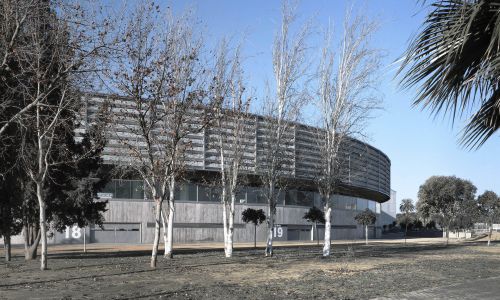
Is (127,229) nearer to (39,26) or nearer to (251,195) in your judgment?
(251,195)

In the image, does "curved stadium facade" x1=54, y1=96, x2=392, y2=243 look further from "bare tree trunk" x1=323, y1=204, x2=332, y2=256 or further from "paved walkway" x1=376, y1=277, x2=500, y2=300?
"paved walkway" x1=376, y1=277, x2=500, y2=300

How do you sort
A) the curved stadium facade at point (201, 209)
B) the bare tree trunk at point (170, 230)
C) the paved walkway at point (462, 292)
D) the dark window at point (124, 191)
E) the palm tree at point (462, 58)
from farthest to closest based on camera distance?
1. the dark window at point (124, 191)
2. the curved stadium facade at point (201, 209)
3. the bare tree trunk at point (170, 230)
4. the paved walkway at point (462, 292)
5. the palm tree at point (462, 58)

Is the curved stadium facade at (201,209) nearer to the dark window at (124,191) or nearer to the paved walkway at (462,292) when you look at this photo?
the dark window at (124,191)

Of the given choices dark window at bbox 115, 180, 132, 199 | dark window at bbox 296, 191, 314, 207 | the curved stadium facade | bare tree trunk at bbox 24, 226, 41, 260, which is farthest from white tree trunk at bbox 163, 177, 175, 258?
dark window at bbox 296, 191, 314, 207

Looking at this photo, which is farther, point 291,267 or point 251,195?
point 251,195

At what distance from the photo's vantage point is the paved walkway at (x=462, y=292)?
11.9 metres

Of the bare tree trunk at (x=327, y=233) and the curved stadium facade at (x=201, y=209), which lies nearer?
the bare tree trunk at (x=327, y=233)

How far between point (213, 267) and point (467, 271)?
921 centimetres

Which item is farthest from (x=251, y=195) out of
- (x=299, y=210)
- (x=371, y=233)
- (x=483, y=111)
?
(x=483, y=111)

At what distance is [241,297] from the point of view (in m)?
11.5

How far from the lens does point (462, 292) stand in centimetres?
1283

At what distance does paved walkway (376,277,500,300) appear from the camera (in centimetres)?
1195

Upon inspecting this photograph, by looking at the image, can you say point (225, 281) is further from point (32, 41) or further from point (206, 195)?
point (206, 195)

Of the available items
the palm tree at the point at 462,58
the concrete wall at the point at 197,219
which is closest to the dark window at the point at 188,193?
the concrete wall at the point at 197,219
